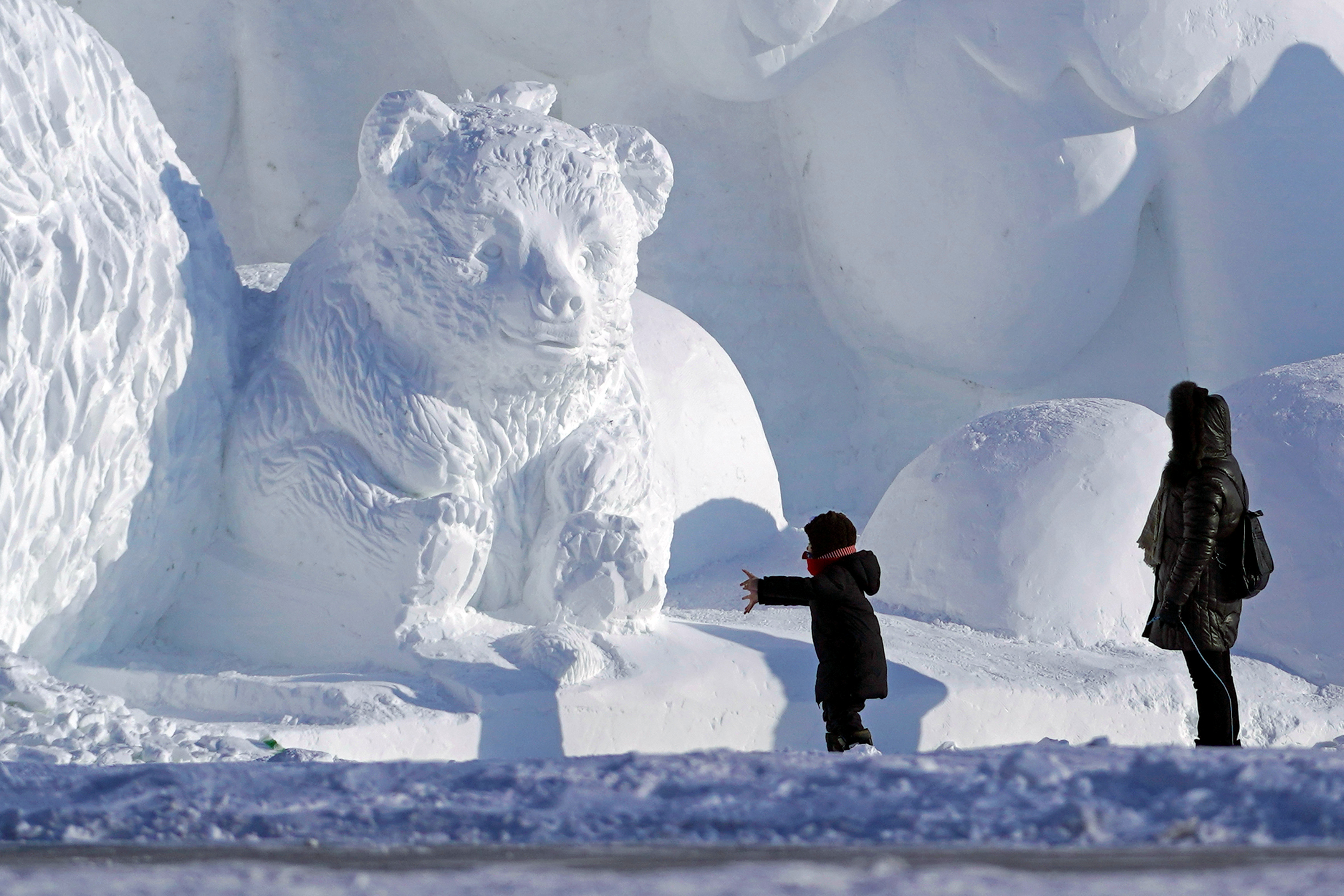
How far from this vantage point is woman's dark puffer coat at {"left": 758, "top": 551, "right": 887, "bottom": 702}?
2283 millimetres

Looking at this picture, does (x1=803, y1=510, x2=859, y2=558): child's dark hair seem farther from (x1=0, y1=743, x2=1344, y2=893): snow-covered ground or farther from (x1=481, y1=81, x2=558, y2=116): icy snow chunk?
(x1=0, y1=743, x2=1344, y2=893): snow-covered ground

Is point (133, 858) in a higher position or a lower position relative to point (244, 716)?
lower

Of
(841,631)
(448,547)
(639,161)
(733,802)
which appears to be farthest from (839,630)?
(733,802)

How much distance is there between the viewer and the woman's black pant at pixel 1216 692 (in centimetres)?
229

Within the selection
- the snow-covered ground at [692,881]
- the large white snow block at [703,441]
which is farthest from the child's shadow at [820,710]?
the snow-covered ground at [692,881]

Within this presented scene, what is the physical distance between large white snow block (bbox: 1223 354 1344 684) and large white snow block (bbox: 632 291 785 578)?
116 cm

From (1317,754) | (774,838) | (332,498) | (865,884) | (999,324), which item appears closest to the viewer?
(865,884)

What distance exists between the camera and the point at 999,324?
4094 millimetres

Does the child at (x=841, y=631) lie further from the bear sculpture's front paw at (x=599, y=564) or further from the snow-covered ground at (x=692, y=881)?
the snow-covered ground at (x=692, y=881)

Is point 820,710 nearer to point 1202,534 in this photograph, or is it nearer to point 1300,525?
point 1202,534

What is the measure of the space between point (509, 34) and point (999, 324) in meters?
1.64

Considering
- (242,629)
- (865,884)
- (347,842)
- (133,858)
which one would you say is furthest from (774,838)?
(242,629)

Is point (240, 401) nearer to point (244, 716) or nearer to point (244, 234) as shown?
point (244, 716)

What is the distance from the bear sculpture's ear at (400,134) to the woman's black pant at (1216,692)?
1522mm
